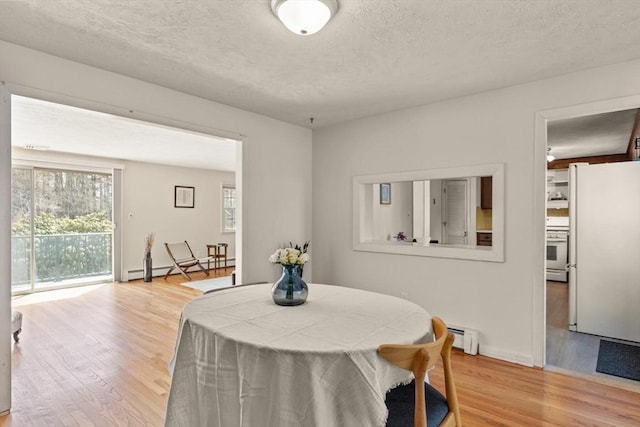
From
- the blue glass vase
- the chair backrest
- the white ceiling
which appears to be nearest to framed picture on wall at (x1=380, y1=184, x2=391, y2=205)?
the white ceiling

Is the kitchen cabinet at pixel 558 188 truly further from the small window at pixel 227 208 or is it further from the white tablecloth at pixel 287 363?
the small window at pixel 227 208

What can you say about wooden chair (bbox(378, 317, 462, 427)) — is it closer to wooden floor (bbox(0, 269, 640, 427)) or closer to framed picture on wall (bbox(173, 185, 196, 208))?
wooden floor (bbox(0, 269, 640, 427))

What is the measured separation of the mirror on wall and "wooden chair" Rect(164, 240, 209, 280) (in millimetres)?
4277

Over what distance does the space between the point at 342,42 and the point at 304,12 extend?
1.78ft

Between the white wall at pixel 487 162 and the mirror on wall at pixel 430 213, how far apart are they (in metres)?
0.08

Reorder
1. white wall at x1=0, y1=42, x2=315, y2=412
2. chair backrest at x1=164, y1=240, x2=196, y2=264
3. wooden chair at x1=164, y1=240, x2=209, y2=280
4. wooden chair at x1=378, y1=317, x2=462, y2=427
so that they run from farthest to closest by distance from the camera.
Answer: chair backrest at x1=164, y1=240, x2=196, y2=264 < wooden chair at x1=164, y1=240, x2=209, y2=280 < white wall at x1=0, y1=42, x2=315, y2=412 < wooden chair at x1=378, y1=317, x2=462, y2=427

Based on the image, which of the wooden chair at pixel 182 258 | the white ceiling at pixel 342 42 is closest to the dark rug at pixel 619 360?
the white ceiling at pixel 342 42

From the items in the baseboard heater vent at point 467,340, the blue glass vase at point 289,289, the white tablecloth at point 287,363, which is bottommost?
the baseboard heater vent at point 467,340

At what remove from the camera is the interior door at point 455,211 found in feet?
18.3

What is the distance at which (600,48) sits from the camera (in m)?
2.30

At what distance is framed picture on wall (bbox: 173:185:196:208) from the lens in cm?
750

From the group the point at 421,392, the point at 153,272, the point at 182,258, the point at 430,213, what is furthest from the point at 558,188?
the point at 153,272

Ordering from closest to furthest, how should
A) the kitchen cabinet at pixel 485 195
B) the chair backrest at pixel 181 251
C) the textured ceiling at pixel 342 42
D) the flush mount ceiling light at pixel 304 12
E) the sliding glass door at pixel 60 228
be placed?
the flush mount ceiling light at pixel 304 12 < the textured ceiling at pixel 342 42 < the sliding glass door at pixel 60 228 < the kitchen cabinet at pixel 485 195 < the chair backrest at pixel 181 251

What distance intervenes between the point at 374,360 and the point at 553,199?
6521 millimetres
